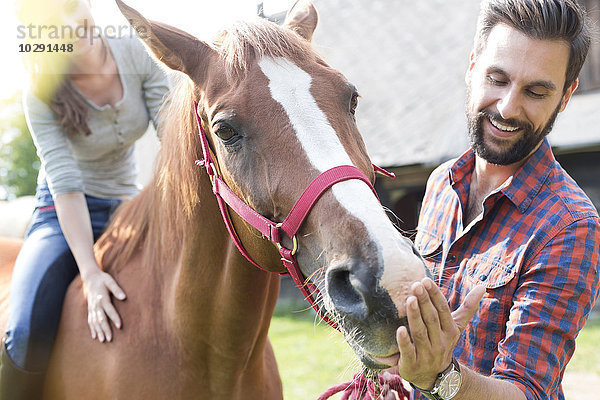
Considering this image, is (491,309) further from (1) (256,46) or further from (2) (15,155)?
(2) (15,155)

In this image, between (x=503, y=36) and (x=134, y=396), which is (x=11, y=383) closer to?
(x=134, y=396)

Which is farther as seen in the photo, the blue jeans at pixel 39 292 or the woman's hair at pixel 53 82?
the woman's hair at pixel 53 82

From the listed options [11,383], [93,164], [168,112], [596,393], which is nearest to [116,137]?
[93,164]

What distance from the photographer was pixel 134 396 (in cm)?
232

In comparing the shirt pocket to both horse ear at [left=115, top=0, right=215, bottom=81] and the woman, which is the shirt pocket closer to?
horse ear at [left=115, top=0, right=215, bottom=81]

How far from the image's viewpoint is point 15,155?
37.8 meters

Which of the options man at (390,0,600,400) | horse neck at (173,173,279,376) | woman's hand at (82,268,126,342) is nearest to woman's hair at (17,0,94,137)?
woman's hand at (82,268,126,342)

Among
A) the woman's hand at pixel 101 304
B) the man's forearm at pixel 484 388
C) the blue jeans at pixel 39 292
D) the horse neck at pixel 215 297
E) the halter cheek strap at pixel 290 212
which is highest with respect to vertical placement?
the halter cheek strap at pixel 290 212

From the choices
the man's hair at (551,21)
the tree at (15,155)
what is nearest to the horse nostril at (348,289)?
the man's hair at (551,21)

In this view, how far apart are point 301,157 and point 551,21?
41.0 inches

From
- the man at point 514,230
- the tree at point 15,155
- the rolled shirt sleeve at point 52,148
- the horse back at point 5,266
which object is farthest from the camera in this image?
the tree at point 15,155

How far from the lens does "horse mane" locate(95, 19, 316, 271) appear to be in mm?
2004

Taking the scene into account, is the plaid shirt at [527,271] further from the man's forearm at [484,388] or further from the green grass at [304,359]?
the green grass at [304,359]

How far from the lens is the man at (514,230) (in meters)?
1.80
